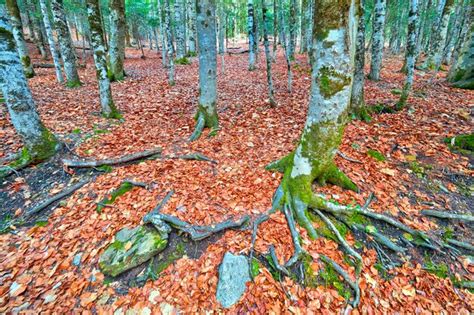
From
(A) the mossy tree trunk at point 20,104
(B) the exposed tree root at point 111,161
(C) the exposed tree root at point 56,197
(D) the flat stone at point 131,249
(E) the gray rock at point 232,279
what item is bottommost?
(E) the gray rock at point 232,279

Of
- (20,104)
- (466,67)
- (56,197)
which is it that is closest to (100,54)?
(20,104)

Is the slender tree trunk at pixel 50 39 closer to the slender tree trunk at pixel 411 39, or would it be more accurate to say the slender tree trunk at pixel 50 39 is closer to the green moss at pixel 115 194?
the green moss at pixel 115 194

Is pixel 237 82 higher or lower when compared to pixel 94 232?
higher

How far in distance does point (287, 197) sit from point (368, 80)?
9.09 metres

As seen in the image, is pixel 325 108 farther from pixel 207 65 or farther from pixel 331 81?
pixel 207 65

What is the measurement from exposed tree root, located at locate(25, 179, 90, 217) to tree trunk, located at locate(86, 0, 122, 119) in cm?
304

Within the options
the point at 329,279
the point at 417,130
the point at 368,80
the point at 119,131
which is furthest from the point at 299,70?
the point at 329,279

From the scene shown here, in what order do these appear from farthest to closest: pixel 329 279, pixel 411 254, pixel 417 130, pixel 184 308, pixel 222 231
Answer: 1. pixel 417 130
2. pixel 222 231
3. pixel 411 254
4. pixel 329 279
5. pixel 184 308

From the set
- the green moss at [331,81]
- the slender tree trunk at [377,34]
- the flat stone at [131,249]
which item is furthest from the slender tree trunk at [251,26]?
the flat stone at [131,249]

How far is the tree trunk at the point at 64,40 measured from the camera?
30.8 feet

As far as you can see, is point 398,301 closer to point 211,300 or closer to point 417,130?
point 211,300

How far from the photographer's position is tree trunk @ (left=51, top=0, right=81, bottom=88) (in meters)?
9.40

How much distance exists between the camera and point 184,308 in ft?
8.95

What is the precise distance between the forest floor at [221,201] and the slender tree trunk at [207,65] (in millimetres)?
420
